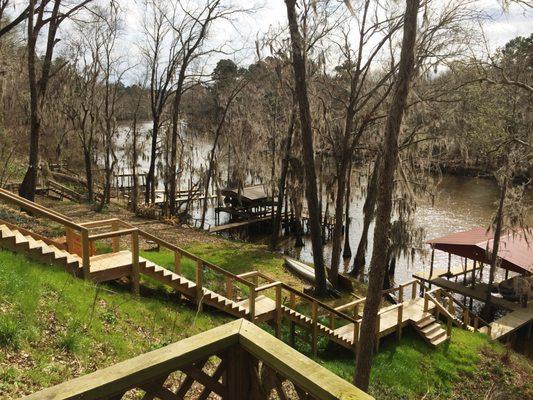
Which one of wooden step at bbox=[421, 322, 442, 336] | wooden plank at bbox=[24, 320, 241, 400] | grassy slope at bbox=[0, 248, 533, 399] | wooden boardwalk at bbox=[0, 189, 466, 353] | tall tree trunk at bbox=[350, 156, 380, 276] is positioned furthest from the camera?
tall tree trunk at bbox=[350, 156, 380, 276]

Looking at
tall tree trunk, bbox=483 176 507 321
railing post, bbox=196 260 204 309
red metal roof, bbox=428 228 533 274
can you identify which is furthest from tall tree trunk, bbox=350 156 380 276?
railing post, bbox=196 260 204 309

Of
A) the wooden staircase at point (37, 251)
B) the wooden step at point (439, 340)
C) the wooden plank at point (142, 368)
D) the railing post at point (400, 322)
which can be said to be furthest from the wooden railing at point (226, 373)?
the wooden step at point (439, 340)

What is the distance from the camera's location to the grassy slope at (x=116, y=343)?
20.5 ft

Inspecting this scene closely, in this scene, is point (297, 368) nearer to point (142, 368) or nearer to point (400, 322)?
point (142, 368)

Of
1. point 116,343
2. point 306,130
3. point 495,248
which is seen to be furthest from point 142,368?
point 495,248

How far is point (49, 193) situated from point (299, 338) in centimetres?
2588

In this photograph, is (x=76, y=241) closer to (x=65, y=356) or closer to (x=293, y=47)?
(x=65, y=356)

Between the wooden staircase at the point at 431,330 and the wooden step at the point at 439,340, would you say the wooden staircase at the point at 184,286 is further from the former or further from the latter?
the wooden step at the point at 439,340

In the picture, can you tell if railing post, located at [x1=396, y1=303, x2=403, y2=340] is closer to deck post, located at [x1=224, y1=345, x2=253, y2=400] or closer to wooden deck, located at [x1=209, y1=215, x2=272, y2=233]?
deck post, located at [x1=224, y1=345, x2=253, y2=400]

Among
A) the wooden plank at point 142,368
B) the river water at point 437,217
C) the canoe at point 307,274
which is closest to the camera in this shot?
the wooden plank at point 142,368

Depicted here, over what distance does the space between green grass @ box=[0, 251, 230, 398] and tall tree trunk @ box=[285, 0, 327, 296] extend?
28.2 ft

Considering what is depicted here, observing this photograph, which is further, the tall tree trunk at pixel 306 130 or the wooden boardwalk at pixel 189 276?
the tall tree trunk at pixel 306 130

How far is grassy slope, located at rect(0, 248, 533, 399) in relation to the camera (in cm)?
624

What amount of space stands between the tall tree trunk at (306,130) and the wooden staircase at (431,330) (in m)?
3.97
